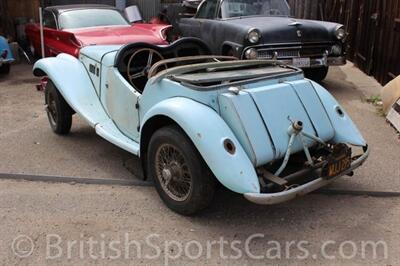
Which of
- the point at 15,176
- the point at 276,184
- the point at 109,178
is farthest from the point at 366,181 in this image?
the point at 15,176

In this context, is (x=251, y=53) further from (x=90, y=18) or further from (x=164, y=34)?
(x=90, y=18)

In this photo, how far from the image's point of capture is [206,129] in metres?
3.45

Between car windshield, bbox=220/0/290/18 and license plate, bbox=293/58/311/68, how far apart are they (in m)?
1.48

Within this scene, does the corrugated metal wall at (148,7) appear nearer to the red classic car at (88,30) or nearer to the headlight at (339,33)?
the red classic car at (88,30)

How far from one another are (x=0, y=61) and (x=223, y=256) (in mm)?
7593

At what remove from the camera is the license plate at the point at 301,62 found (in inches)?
300

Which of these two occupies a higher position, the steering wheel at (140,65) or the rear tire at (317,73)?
the steering wheel at (140,65)

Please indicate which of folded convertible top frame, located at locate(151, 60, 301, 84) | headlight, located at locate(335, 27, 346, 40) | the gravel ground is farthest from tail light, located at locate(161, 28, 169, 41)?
folded convertible top frame, located at locate(151, 60, 301, 84)

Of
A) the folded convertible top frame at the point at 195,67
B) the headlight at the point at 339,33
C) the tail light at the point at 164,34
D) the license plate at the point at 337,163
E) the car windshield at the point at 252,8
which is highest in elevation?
the car windshield at the point at 252,8

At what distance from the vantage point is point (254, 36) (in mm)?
7355

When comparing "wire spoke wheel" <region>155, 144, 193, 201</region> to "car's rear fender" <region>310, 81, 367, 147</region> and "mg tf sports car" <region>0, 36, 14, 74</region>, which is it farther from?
"mg tf sports car" <region>0, 36, 14, 74</region>

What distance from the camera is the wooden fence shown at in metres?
8.24

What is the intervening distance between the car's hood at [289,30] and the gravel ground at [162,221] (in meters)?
3.01

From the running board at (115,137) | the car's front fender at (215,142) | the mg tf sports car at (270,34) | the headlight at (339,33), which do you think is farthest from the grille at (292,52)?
the car's front fender at (215,142)
